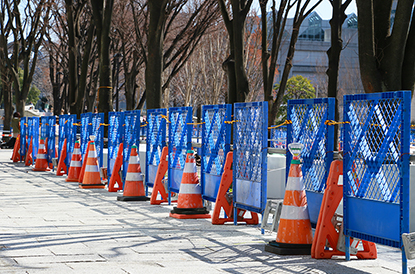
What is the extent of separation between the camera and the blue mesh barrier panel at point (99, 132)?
1518cm

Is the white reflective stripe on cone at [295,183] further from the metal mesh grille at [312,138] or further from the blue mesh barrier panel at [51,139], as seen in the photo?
the blue mesh barrier panel at [51,139]

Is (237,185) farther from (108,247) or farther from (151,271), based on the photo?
(151,271)

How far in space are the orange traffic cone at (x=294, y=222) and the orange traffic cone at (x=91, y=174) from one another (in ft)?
25.8

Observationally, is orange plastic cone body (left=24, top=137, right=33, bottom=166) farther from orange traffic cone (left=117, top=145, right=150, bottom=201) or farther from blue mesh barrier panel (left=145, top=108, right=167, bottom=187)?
orange traffic cone (left=117, top=145, right=150, bottom=201)

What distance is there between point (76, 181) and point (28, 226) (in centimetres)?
734

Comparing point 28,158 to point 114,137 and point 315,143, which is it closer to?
point 114,137

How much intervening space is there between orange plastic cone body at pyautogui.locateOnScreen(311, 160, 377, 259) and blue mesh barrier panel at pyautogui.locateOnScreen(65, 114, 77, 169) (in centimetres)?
1203

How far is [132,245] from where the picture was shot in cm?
707

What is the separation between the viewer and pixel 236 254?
676 cm

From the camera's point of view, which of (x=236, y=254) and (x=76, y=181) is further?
(x=76, y=181)

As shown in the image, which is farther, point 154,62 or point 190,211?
point 154,62

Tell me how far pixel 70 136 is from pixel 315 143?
1202cm

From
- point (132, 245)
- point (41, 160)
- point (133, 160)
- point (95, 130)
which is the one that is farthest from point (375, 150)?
point (41, 160)

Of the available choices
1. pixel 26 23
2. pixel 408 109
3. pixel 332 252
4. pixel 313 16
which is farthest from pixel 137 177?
pixel 313 16
